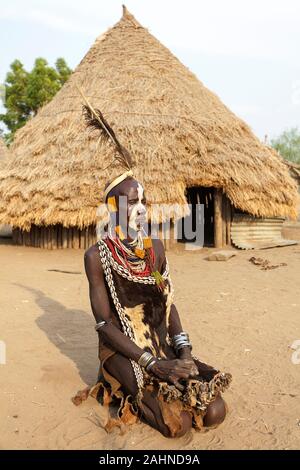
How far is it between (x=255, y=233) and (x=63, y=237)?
3.86 m

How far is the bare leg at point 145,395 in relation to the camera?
2324 mm

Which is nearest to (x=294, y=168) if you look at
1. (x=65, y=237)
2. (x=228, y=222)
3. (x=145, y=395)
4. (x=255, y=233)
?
(x=255, y=233)

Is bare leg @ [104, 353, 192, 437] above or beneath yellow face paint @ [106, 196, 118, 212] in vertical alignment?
beneath

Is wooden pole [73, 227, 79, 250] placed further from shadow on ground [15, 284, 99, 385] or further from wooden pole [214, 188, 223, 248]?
shadow on ground [15, 284, 99, 385]

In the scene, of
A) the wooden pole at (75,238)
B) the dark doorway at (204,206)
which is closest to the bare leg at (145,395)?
the wooden pole at (75,238)

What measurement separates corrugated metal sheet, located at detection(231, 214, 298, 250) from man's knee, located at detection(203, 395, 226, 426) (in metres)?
6.94

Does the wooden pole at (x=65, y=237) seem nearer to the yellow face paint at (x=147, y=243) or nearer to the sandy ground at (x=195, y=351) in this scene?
the sandy ground at (x=195, y=351)

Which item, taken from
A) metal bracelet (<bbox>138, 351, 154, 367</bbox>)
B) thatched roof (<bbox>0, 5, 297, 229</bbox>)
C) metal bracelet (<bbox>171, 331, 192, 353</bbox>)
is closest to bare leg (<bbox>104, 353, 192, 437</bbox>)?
metal bracelet (<bbox>138, 351, 154, 367</bbox>)

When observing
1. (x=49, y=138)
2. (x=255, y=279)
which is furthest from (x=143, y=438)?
(x=49, y=138)

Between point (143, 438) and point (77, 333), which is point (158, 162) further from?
point (143, 438)

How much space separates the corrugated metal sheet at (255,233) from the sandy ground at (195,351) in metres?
2.51

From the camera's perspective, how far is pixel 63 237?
9148 millimetres

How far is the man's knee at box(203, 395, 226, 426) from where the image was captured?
2.38 metres

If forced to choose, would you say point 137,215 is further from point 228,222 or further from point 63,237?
point 228,222
